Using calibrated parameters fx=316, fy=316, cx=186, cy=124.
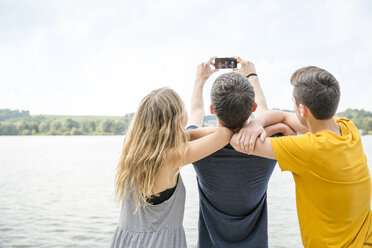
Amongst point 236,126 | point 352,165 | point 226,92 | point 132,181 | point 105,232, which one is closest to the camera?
point 352,165

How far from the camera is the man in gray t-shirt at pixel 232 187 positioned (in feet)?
5.53

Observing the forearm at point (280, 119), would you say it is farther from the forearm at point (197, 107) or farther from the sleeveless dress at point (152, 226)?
the sleeveless dress at point (152, 226)

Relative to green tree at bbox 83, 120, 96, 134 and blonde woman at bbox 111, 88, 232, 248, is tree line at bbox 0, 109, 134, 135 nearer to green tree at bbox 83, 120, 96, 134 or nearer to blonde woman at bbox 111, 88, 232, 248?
green tree at bbox 83, 120, 96, 134

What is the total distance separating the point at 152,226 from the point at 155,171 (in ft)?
1.18

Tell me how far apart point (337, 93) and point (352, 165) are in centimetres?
37

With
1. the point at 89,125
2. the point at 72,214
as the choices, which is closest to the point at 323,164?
the point at 72,214

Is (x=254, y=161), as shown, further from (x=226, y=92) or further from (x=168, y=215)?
(x=168, y=215)

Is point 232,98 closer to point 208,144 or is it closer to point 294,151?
point 208,144

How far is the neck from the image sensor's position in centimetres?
163

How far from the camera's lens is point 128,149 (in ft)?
6.35

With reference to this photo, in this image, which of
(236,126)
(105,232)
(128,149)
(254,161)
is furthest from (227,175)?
(105,232)

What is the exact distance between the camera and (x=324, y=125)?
1630mm

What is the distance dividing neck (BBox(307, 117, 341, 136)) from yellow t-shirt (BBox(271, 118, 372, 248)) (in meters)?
0.05

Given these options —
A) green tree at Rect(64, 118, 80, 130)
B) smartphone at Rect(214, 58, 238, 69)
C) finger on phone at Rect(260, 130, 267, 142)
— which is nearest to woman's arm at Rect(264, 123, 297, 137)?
finger on phone at Rect(260, 130, 267, 142)
